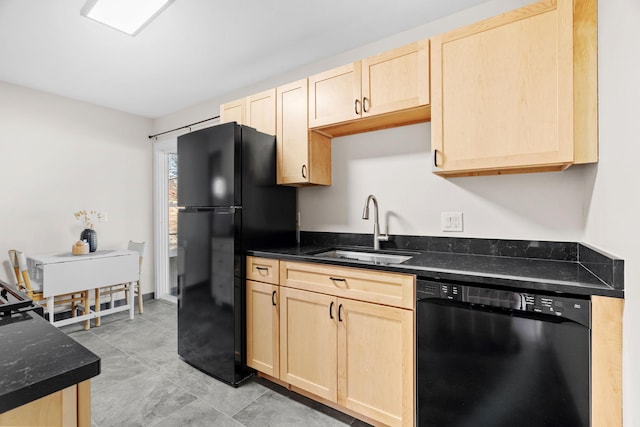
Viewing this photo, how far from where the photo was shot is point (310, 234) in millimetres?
2691

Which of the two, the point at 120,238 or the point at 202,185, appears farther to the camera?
the point at 120,238

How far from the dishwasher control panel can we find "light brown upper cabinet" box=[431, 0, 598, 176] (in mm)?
645

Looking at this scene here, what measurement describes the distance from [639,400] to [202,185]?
7.91 ft

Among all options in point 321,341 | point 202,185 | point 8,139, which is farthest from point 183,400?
point 8,139

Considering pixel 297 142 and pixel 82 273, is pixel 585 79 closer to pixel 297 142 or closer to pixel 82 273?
pixel 297 142

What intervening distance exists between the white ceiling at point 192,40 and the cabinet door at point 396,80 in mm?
356

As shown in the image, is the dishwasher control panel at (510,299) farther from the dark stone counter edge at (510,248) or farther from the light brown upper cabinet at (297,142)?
the light brown upper cabinet at (297,142)

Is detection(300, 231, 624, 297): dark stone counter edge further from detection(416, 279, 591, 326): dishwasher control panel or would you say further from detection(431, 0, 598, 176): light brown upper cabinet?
detection(431, 0, 598, 176): light brown upper cabinet

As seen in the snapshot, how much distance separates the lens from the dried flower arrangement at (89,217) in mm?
3504

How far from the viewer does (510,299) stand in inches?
50.9

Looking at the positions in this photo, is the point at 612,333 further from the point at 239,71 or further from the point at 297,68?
the point at 239,71

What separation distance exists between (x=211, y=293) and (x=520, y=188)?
2.12 m

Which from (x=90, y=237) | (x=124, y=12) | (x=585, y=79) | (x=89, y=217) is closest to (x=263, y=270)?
(x=124, y=12)

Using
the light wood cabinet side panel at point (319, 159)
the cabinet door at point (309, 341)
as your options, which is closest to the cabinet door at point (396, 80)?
the light wood cabinet side panel at point (319, 159)
